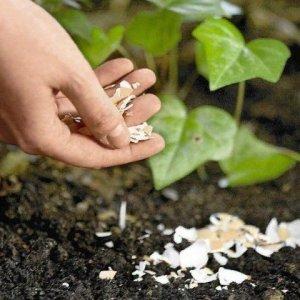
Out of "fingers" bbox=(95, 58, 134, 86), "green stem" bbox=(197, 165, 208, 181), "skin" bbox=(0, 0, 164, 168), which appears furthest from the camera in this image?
"green stem" bbox=(197, 165, 208, 181)

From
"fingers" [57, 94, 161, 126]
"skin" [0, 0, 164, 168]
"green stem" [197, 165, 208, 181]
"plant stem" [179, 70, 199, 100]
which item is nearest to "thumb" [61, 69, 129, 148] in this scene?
"skin" [0, 0, 164, 168]

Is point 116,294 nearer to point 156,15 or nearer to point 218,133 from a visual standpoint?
point 218,133

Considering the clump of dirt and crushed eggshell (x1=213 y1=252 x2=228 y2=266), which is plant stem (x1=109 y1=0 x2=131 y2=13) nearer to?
the clump of dirt

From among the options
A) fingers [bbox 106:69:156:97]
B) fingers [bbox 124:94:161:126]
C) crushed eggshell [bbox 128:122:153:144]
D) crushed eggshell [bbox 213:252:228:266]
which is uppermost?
fingers [bbox 106:69:156:97]

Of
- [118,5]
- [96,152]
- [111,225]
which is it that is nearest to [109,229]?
[111,225]

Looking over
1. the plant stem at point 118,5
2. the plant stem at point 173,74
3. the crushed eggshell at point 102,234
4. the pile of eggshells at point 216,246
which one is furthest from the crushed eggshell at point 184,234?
the plant stem at point 118,5

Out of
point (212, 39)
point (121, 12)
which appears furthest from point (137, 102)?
point (121, 12)
